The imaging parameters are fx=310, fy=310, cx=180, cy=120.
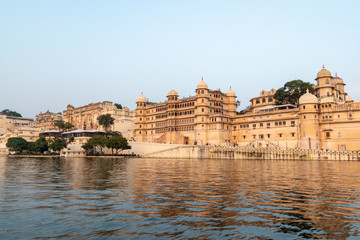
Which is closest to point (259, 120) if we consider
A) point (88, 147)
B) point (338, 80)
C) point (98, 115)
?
point (338, 80)

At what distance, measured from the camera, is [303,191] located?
17594 mm

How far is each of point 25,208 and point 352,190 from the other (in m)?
17.2

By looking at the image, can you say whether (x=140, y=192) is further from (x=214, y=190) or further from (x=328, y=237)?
(x=328, y=237)

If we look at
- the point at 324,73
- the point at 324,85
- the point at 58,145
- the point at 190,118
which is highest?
the point at 324,73

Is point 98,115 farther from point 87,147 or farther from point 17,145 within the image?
point 87,147

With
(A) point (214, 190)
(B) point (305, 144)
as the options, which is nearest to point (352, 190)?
(A) point (214, 190)

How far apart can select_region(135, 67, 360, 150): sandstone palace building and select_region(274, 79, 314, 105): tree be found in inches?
93.3

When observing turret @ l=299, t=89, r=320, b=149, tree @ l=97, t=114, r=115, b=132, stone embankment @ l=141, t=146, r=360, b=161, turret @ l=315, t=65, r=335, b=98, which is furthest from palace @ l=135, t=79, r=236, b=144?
turret @ l=315, t=65, r=335, b=98

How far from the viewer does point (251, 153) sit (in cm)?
6269

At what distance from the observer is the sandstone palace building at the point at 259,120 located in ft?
207

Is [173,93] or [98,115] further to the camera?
[98,115]

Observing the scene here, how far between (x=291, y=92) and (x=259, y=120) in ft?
41.8

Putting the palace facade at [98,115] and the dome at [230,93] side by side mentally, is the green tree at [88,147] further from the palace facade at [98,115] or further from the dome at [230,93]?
the dome at [230,93]

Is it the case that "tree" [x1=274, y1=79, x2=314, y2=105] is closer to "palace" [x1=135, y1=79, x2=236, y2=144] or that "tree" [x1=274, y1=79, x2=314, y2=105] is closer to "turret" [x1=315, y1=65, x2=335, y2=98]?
"turret" [x1=315, y1=65, x2=335, y2=98]
